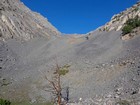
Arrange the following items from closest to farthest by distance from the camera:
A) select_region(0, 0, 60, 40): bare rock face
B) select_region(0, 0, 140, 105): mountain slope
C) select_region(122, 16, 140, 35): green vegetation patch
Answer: select_region(0, 0, 140, 105): mountain slope → select_region(122, 16, 140, 35): green vegetation patch → select_region(0, 0, 60, 40): bare rock face

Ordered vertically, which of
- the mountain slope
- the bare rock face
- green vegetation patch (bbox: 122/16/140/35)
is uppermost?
the bare rock face

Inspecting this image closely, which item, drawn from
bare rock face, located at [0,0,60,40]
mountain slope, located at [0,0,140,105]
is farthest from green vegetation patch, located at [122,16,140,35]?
bare rock face, located at [0,0,60,40]

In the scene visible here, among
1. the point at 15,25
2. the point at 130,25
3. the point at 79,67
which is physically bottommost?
the point at 79,67

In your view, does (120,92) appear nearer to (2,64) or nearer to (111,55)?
(111,55)

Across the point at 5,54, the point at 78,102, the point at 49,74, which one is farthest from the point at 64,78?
the point at 5,54

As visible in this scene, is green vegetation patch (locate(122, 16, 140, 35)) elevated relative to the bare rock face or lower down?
lower down

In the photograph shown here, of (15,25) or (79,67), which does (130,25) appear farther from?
(15,25)

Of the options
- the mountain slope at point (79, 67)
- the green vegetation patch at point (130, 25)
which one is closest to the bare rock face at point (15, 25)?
the mountain slope at point (79, 67)

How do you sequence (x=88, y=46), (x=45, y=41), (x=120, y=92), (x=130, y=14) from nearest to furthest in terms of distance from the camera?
1. (x=120, y=92)
2. (x=88, y=46)
3. (x=130, y=14)
4. (x=45, y=41)

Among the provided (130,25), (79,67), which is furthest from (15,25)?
(79,67)

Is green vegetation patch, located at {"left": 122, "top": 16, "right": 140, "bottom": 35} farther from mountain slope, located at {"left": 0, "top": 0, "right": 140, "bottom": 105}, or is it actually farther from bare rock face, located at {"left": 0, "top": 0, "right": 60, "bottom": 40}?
bare rock face, located at {"left": 0, "top": 0, "right": 60, "bottom": 40}

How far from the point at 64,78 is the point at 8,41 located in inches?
1077

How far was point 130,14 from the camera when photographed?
62062mm

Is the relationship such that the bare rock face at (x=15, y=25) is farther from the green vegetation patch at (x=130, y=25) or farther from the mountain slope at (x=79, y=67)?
the green vegetation patch at (x=130, y=25)
